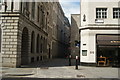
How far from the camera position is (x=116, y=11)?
1986 cm

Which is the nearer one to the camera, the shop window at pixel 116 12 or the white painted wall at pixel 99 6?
the white painted wall at pixel 99 6

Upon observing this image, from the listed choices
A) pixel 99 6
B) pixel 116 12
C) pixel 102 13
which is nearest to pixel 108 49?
pixel 102 13

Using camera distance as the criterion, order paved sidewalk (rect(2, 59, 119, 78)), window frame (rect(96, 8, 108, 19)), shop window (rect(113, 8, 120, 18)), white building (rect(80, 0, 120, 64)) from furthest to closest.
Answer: window frame (rect(96, 8, 108, 19)) → shop window (rect(113, 8, 120, 18)) → white building (rect(80, 0, 120, 64)) → paved sidewalk (rect(2, 59, 119, 78))

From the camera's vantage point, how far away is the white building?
1922cm

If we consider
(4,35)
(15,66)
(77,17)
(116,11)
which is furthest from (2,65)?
(77,17)

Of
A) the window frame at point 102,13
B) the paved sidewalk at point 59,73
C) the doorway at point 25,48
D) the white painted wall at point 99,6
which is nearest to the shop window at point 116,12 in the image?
the white painted wall at point 99,6

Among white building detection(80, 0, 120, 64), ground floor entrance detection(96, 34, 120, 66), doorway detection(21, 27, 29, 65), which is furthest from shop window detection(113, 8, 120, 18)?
doorway detection(21, 27, 29, 65)

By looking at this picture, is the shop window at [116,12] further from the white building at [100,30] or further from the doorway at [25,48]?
the doorway at [25,48]

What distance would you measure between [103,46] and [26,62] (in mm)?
9733

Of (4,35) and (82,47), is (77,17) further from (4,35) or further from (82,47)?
(4,35)

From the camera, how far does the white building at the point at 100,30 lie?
19.2 metres

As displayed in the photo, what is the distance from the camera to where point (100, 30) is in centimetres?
1938

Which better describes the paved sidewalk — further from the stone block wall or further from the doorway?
the doorway

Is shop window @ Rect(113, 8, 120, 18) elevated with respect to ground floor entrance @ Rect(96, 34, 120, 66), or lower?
elevated
